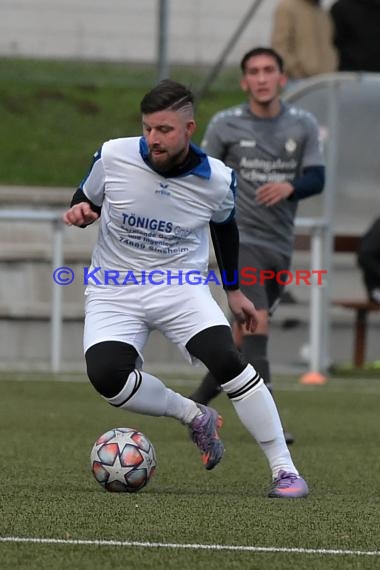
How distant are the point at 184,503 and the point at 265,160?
3.36 metres

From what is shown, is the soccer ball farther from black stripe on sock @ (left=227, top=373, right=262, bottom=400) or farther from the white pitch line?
the white pitch line

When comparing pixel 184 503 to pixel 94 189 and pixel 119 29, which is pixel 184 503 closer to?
pixel 94 189

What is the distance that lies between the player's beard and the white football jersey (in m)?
0.06

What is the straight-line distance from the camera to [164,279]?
6961 millimetres

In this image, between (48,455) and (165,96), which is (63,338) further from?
(165,96)

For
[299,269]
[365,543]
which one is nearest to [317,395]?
[299,269]

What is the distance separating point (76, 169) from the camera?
57.8 ft

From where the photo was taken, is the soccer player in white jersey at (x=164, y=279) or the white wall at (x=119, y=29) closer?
the soccer player in white jersey at (x=164, y=279)

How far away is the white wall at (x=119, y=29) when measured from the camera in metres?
16.7

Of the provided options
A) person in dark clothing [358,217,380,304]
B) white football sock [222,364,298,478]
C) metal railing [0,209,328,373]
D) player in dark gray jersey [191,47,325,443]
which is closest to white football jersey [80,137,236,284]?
white football sock [222,364,298,478]

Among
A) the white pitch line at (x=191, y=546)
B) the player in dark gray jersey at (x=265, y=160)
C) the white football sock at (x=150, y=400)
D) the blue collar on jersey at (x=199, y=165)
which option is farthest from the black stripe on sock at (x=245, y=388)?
the player in dark gray jersey at (x=265, y=160)

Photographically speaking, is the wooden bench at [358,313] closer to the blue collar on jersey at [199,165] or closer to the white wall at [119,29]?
the white wall at [119,29]

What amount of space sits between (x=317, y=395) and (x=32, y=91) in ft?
26.0

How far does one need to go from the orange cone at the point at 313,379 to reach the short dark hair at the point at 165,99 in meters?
7.18
